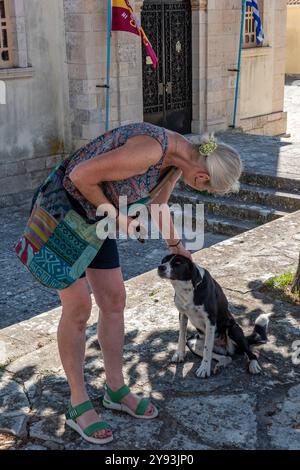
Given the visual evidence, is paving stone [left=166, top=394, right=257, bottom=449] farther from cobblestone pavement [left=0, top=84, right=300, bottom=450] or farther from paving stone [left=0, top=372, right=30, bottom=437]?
paving stone [left=0, top=372, right=30, bottom=437]

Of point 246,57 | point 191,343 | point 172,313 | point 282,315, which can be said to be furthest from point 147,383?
point 246,57

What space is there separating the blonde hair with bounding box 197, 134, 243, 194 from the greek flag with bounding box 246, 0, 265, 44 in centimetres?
1071

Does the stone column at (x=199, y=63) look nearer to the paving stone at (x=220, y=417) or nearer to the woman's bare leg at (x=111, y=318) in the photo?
the paving stone at (x=220, y=417)

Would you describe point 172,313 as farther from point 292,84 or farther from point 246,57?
point 292,84

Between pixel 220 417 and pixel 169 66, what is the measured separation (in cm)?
946

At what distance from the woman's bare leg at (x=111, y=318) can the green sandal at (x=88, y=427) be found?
0.23 meters

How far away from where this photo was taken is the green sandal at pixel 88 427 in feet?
11.5

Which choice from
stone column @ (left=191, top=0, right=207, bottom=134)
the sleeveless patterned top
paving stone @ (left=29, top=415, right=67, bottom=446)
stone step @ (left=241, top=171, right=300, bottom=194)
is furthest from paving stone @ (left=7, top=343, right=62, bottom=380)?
stone column @ (left=191, top=0, right=207, bottom=134)

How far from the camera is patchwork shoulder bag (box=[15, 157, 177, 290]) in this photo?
3447 millimetres

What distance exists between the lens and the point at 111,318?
3.67 metres

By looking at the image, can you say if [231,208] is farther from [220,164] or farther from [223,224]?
[220,164]

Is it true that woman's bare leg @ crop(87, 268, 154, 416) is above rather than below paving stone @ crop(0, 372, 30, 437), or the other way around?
above

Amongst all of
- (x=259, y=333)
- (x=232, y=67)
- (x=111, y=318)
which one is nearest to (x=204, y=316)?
(x=259, y=333)

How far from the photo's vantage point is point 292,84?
26312 millimetres
